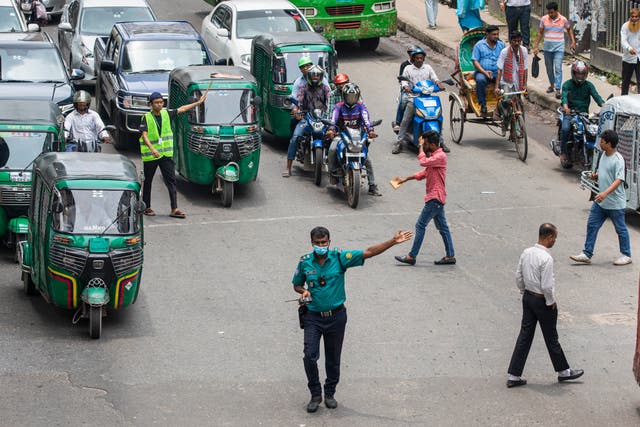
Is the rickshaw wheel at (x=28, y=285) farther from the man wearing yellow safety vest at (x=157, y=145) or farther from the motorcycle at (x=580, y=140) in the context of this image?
the motorcycle at (x=580, y=140)

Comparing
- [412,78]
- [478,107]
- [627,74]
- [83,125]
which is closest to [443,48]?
[627,74]

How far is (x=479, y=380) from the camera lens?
1203 cm

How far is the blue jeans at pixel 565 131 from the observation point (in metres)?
19.4

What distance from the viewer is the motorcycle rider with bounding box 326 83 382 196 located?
18.7 meters

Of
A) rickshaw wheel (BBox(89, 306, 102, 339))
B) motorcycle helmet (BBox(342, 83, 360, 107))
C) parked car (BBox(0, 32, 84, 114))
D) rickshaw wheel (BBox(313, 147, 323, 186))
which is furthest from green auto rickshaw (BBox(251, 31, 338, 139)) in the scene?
rickshaw wheel (BBox(89, 306, 102, 339))

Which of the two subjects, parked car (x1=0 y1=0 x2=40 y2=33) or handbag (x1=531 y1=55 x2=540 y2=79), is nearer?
handbag (x1=531 y1=55 x2=540 y2=79)

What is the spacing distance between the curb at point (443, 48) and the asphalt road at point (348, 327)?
4255 mm

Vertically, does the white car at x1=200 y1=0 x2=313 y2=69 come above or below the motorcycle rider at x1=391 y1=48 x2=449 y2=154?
above

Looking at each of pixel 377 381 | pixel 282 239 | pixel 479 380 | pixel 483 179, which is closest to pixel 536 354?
pixel 479 380

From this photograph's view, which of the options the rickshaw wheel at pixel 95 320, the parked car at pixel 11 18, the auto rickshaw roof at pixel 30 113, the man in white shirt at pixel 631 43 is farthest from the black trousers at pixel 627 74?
the rickshaw wheel at pixel 95 320

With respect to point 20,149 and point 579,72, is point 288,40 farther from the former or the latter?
point 20,149

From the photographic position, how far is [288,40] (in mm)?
21797

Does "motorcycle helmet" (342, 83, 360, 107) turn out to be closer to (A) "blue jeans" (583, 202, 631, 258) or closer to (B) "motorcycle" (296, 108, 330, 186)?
(B) "motorcycle" (296, 108, 330, 186)

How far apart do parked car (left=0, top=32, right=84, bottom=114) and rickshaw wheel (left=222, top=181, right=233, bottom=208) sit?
3180 millimetres
